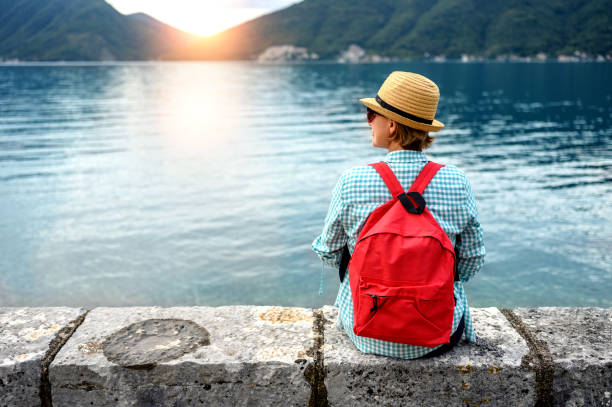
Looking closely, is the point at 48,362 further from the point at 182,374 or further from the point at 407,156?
the point at 407,156

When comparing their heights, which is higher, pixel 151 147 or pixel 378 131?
pixel 378 131

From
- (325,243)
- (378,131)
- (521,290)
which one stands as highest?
(378,131)

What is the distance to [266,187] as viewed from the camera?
1420cm

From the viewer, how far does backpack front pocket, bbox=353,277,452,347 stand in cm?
230

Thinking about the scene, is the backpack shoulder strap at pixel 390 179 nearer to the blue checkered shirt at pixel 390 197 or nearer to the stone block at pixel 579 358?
the blue checkered shirt at pixel 390 197

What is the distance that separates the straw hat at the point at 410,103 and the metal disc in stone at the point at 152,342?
1623 mm

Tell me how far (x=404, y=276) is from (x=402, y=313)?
7.0 inches

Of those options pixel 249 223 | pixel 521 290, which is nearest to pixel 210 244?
pixel 249 223

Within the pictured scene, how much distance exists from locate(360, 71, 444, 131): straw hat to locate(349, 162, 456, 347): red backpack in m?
A: 0.38

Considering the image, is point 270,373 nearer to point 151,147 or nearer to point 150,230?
point 150,230

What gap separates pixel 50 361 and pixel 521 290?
25.5 ft

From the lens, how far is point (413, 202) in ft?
7.96

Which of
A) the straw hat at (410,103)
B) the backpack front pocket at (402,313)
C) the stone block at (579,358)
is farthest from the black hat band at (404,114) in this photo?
the stone block at (579,358)

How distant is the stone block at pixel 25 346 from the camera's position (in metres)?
2.63
